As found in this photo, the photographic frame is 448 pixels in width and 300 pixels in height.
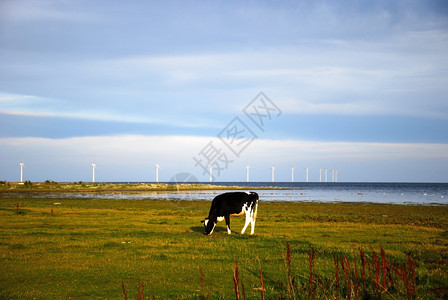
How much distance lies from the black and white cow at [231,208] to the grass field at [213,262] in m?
1.04

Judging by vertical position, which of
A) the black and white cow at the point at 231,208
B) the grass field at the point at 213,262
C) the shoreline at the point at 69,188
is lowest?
the shoreline at the point at 69,188

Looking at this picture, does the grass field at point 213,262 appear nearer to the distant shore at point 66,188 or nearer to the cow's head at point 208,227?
the cow's head at point 208,227

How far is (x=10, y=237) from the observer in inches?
826

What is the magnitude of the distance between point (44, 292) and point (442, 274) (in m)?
11.5

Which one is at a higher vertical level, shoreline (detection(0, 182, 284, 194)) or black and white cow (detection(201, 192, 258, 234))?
black and white cow (detection(201, 192, 258, 234))

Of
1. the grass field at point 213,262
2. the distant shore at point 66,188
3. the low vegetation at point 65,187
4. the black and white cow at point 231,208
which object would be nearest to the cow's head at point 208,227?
the black and white cow at point 231,208

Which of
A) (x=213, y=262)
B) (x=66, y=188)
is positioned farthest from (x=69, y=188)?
(x=213, y=262)

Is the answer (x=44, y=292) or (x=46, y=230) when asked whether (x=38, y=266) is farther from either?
(x=46, y=230)

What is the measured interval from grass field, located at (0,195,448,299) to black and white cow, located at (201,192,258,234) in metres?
1.04

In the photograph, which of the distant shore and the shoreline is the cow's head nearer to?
the shoreline

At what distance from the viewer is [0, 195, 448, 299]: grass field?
398 inches

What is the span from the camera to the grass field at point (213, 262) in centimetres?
1012

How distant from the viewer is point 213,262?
15.4 metres

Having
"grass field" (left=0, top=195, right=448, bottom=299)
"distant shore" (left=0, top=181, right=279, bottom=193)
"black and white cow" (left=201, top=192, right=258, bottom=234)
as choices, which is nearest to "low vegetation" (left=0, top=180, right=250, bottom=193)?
"distant shore" (left=0, top=181, right=279, bottom=193)
